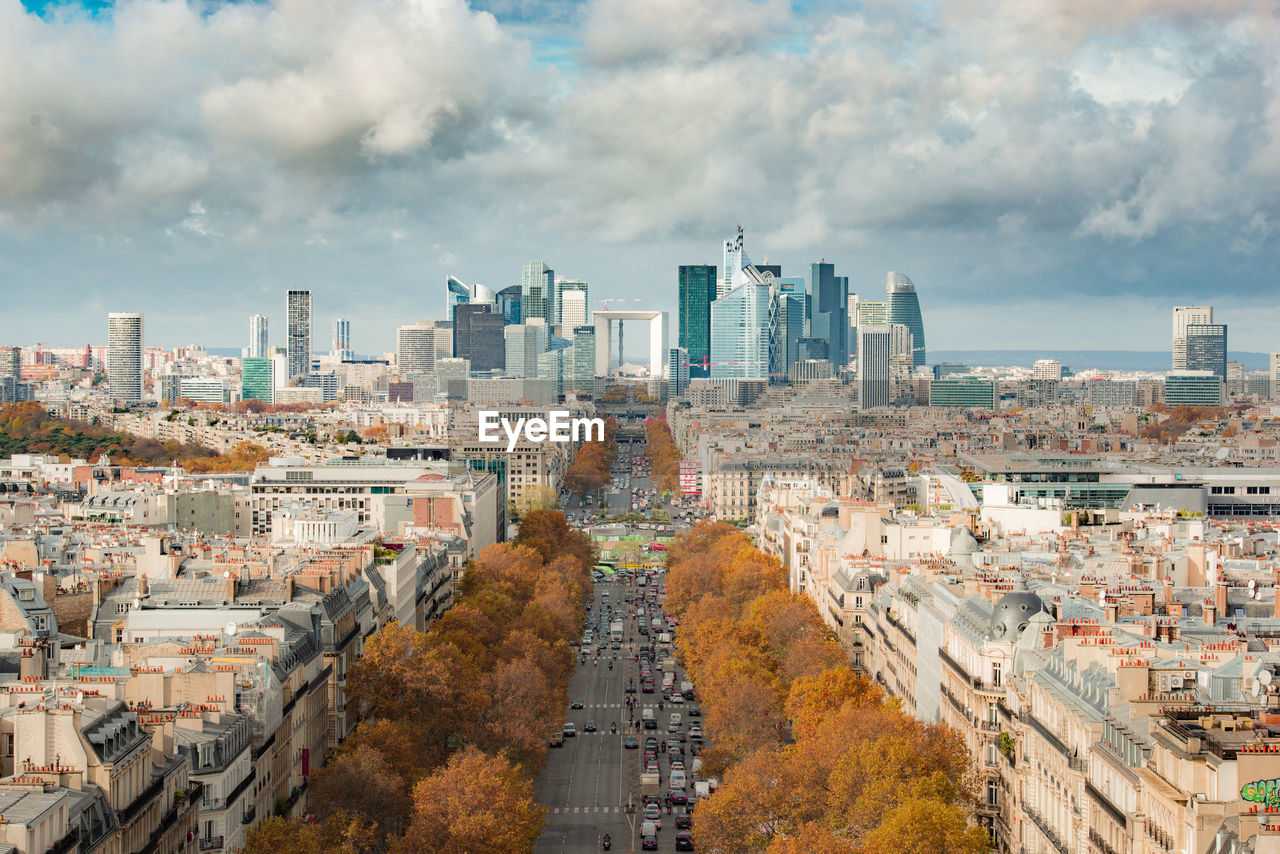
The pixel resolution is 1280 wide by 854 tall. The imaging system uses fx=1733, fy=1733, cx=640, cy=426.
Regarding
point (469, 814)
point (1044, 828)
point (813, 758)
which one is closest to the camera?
point (1044, 828)

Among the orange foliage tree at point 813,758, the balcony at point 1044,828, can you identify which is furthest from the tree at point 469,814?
the balcony at point 1044,828

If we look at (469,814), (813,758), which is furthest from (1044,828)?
(469,814)

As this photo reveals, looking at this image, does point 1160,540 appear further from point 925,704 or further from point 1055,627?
point 1055,627

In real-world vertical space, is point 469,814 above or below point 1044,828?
below

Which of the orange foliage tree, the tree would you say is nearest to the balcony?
the orange foliage tree

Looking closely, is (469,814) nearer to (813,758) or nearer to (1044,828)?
(813,758)

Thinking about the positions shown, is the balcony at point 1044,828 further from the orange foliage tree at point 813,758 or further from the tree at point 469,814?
the tree at point 469,814

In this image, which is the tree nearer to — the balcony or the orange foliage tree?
the orange foliage tree

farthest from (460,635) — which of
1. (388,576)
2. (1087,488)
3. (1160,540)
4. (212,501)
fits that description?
(1087,488)

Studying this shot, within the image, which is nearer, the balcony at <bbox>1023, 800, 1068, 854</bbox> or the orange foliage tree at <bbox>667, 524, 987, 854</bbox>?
the balcony at <bbox>1023, 800, 1068, 854</bbox>
